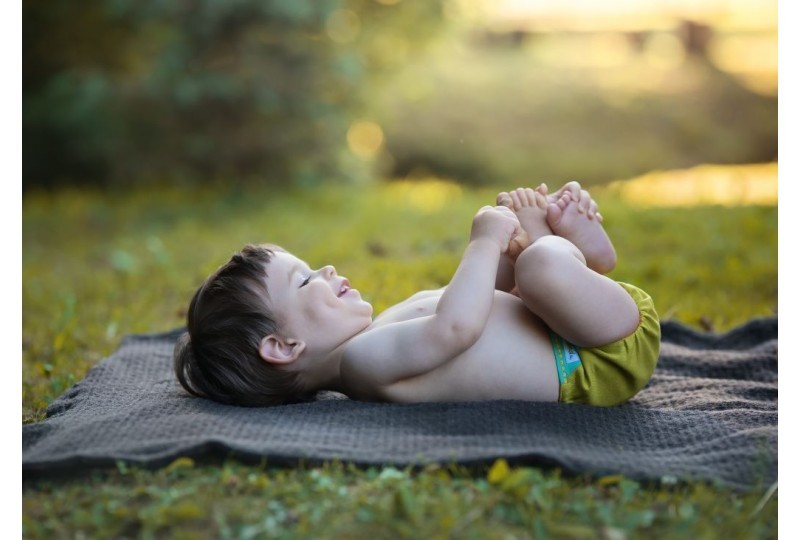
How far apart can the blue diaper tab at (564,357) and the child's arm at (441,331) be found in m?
0.24

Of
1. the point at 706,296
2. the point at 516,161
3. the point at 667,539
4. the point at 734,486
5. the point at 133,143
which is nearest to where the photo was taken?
the point at 667,539

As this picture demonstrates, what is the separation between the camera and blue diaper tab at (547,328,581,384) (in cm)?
→ 210

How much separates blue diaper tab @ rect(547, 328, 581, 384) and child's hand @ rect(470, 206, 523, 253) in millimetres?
281

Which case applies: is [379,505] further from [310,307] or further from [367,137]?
[367,137]

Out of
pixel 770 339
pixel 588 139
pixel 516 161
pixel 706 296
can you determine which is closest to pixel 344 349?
pixel 770 339

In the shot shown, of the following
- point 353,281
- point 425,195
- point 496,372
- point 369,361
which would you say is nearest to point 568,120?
point 425,195

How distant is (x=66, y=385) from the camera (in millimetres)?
2562

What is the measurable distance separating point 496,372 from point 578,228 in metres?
0.50

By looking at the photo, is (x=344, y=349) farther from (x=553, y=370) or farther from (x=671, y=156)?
(x=671, y=156)

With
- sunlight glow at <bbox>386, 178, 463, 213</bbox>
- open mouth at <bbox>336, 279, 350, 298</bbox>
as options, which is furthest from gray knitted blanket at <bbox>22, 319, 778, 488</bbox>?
sunlight glow at <bbox>386, 178, 463, 213</bbox>

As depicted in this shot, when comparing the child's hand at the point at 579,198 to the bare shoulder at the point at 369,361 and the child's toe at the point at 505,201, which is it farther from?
the bare shoulder at the point at 369,361

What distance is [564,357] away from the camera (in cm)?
211
